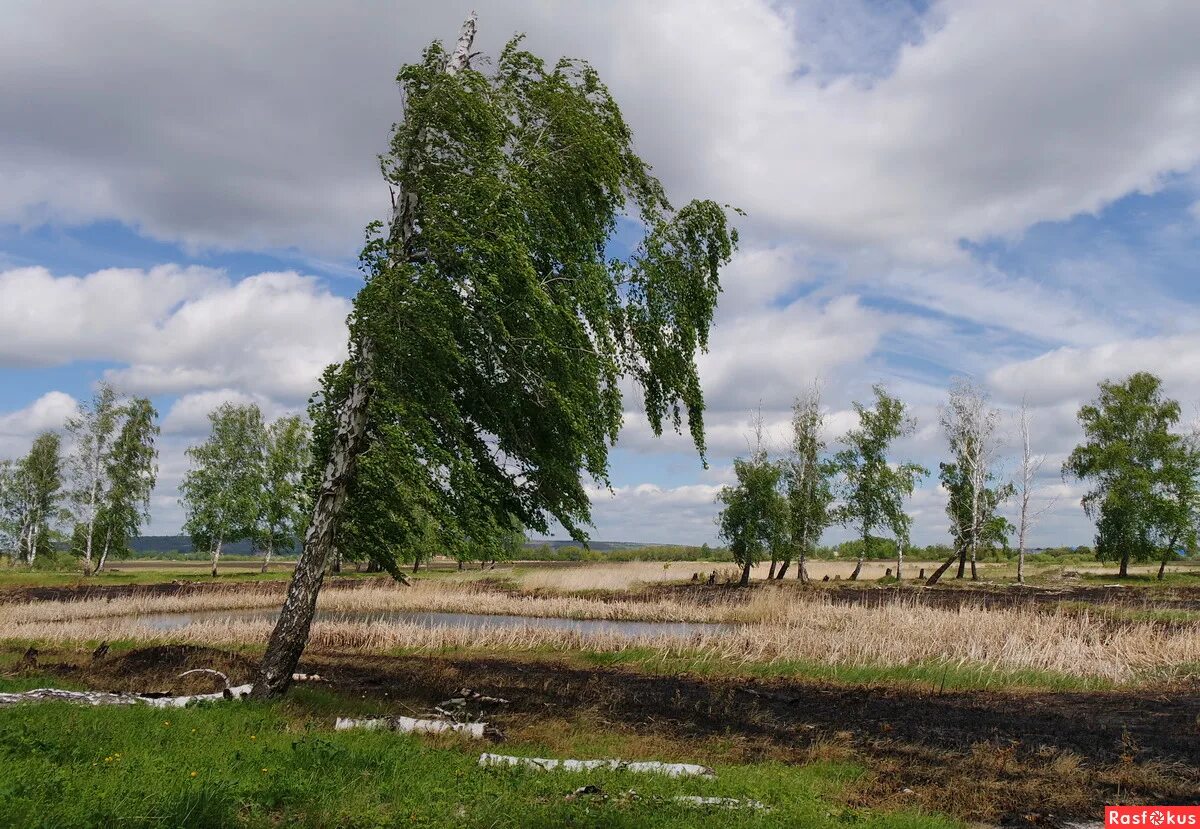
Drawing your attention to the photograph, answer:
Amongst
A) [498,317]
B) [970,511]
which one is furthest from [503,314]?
[970,511]

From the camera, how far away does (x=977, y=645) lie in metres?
19.1

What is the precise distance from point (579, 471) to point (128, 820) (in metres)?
8.55

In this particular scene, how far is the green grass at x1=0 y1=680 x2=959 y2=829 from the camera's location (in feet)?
20.0

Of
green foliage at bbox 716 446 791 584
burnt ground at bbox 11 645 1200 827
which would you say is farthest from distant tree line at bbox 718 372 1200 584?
burnt ground at bbox 11 645 1200 827

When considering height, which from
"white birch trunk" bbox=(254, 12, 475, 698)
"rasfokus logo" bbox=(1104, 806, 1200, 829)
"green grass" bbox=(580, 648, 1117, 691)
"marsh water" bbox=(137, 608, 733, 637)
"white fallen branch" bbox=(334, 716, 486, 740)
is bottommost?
"marsh water" bbox=(137, 608, 733, 637)

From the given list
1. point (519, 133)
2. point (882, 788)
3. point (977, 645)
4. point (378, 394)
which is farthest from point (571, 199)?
point (977, 645)

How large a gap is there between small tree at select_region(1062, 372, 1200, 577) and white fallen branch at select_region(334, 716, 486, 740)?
6039cm


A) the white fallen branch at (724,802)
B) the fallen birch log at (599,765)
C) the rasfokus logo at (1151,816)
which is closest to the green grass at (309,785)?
the white fallen branch at (724,802)

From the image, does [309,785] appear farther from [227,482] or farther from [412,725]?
[227,482]

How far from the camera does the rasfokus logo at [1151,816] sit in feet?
25.7

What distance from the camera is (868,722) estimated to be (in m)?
13.0

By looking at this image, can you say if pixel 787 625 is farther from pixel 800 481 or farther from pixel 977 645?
pixel 800 481

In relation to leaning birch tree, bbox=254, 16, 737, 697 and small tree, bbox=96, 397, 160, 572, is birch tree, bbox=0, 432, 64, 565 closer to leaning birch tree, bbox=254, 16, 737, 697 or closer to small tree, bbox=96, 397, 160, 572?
small tree, bbox=96, 397, 160, 572

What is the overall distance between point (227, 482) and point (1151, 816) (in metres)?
71.8
